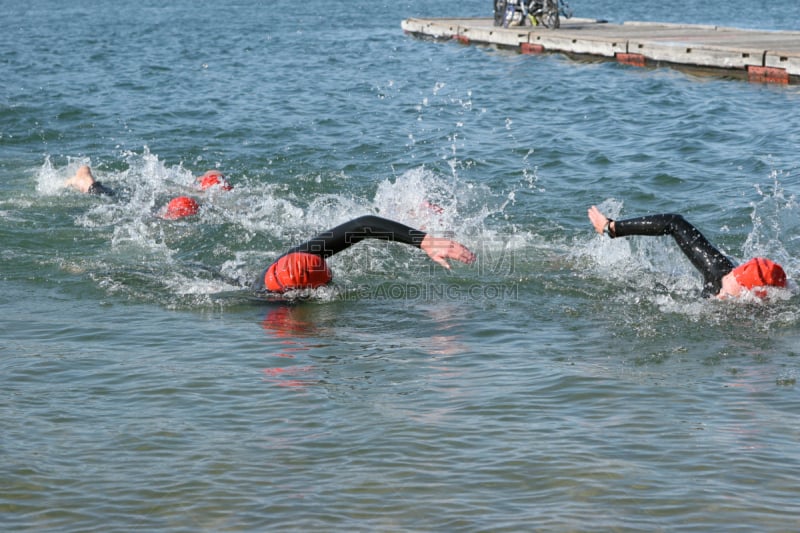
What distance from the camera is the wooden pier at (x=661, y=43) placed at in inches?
867

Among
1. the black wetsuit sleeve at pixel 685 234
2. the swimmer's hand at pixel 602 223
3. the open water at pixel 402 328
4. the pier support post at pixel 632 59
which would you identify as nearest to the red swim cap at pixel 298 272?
the open water at pixel 402 328

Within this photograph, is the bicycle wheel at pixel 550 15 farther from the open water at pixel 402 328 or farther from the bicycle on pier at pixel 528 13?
the open water at pixel 402 328

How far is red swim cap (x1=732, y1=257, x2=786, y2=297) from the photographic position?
8.33 m

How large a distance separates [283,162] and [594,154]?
4.98 meters

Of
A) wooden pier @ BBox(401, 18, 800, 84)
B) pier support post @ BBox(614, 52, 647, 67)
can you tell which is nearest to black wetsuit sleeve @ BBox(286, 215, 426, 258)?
wooden pier @ BBox(401, 18, 800, 84)

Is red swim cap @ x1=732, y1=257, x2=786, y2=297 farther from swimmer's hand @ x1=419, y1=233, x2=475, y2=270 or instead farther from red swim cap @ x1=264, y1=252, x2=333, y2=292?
red swim cap @ x1=264, y1=252, x2=333, y2=292

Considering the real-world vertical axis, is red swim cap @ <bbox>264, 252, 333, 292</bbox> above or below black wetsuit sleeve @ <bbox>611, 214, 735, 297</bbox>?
below

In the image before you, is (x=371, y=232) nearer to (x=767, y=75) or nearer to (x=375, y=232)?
(x=375, y=232)

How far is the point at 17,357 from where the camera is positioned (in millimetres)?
7680

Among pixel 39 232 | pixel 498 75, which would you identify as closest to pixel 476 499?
pixel 39 232

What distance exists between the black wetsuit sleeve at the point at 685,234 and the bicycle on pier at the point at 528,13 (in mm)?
23504

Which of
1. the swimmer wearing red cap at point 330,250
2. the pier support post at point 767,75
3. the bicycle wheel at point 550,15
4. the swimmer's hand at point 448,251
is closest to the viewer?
the swimmer's hand at point 448,251

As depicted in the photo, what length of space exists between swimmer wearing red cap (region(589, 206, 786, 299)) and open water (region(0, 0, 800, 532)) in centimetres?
28

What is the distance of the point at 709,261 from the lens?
8570mm
